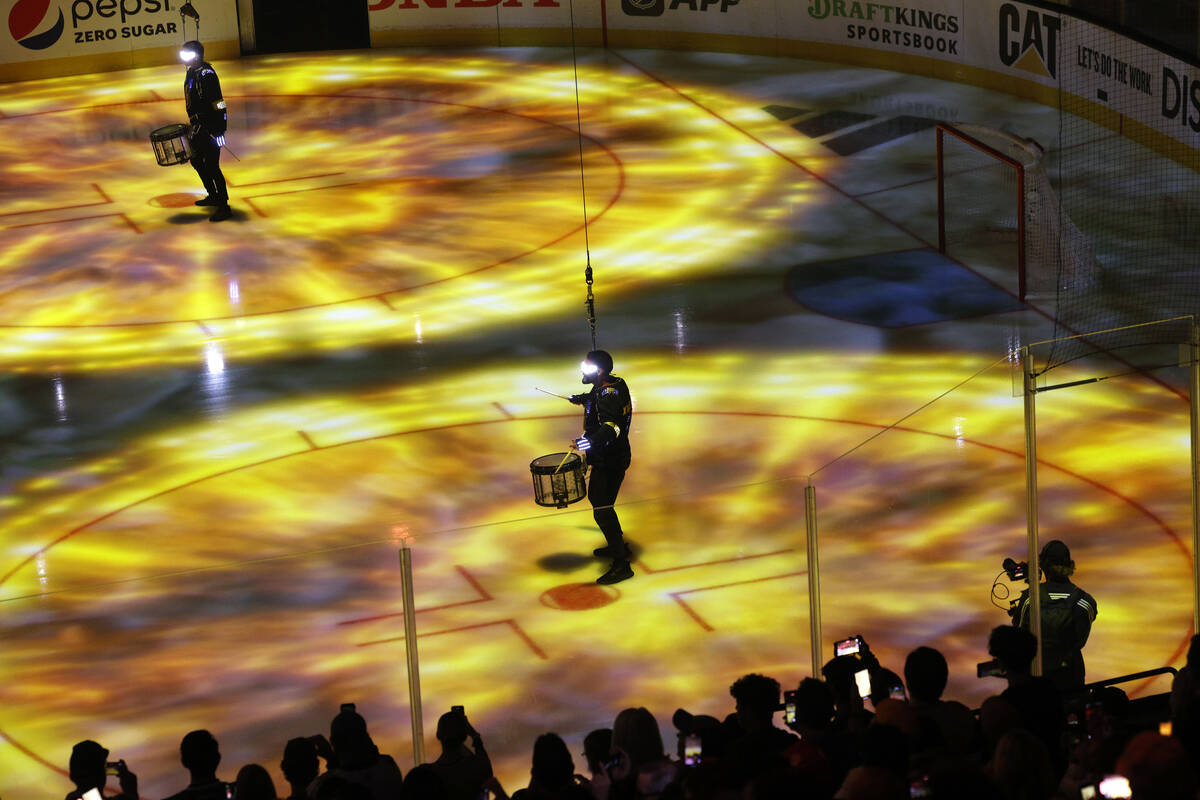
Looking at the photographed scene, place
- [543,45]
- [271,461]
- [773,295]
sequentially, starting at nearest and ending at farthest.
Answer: [271,461] < [773,295] < [543,45]

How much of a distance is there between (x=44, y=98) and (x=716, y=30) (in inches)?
411

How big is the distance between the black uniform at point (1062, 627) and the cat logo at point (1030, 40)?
14.5 meters

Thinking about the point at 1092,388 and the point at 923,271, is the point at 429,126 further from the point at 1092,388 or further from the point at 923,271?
the point at 1092,388

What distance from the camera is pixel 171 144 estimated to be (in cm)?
2128

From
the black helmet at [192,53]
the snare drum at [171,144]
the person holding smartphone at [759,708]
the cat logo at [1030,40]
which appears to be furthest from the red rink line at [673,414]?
the cat logo at [1030,40]

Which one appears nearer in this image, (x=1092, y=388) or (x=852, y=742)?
(x=852, y=742)

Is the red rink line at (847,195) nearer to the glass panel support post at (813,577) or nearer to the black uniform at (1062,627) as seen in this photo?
the black uniform at (1062,627)

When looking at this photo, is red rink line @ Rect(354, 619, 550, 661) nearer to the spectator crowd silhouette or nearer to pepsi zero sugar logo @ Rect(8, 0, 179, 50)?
the spectator crowd silhouette

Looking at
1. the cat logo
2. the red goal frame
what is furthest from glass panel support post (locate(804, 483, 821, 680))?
the cat logo

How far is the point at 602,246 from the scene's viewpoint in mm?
19875

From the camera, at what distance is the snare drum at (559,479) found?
1149 centimetres

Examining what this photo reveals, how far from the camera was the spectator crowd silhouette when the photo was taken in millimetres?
5859

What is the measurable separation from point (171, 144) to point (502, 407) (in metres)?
8.06

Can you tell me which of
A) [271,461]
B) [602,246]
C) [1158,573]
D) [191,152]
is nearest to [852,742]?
[1158,573]
